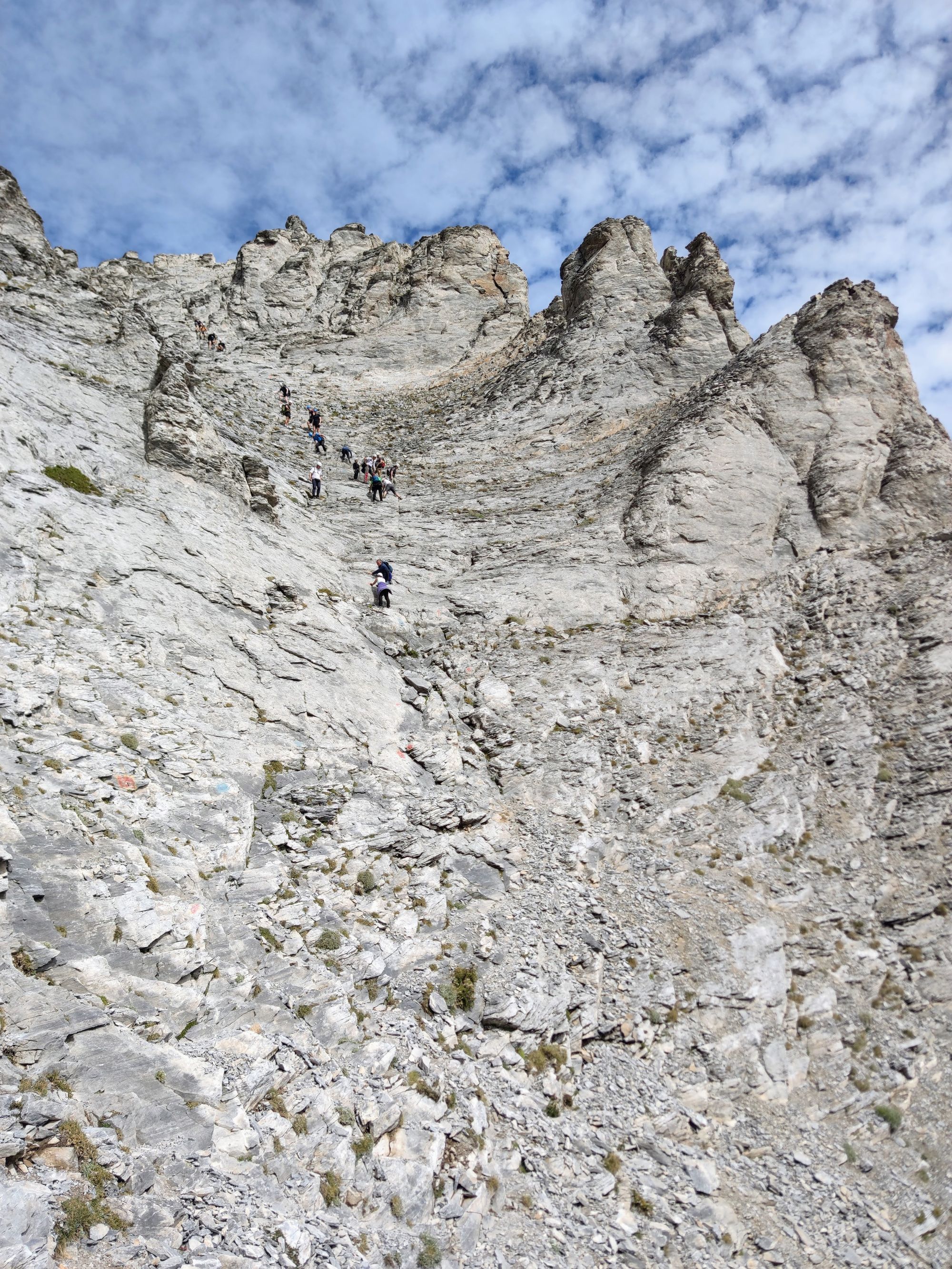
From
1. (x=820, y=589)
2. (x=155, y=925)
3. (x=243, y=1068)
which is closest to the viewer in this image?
(x=243, y=1068)

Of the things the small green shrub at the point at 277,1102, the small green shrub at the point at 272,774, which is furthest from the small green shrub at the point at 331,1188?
the small green shrub at the point at 272,774

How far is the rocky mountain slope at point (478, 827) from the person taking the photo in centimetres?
998

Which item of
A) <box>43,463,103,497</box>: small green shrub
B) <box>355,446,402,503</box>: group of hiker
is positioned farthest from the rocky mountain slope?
<box>355,446,402,503</box>: group of hiker

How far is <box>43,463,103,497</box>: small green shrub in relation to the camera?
2017 cm

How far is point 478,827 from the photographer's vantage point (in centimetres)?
1786

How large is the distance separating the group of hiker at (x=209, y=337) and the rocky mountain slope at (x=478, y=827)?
562 inches

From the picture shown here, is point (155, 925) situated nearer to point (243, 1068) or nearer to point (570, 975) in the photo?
point (243, 1068)

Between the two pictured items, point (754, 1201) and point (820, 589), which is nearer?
point (754, 1201)

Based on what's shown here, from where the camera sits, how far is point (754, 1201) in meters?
12.3

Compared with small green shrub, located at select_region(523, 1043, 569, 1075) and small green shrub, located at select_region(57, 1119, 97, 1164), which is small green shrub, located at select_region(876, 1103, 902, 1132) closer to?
small green shrub, located at select_region(523, 1043, 569, 1075)

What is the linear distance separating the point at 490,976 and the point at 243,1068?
18.6 feet

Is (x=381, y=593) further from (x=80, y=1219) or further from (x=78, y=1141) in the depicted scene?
(x=80, y=1219)

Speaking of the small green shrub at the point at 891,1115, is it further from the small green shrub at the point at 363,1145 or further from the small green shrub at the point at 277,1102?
the small green shrub at the point at 277,1102

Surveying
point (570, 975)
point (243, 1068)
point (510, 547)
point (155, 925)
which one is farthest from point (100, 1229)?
point (510, 547)
